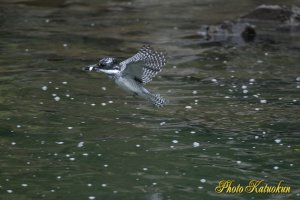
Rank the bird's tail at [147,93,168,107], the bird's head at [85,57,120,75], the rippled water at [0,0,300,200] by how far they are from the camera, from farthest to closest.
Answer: the bird's tail at [147,93,168,107] < the bird's head at [85,57,120,75] < the rippled water at [0,0,300,200]

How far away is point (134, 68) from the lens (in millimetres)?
7660

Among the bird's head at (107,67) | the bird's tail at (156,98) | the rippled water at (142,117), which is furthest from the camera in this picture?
the bird's tail at (156,98)

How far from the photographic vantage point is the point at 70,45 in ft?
45.0

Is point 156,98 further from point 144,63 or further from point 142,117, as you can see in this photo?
point 142,117

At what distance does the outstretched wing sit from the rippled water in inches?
32.1

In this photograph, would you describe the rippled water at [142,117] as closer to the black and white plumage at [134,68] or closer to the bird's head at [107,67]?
the black and white plumage at [134,68]

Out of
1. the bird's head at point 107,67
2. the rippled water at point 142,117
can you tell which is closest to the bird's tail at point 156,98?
the rippled water at point 142,117

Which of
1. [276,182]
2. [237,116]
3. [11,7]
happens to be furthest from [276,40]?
[276,182]

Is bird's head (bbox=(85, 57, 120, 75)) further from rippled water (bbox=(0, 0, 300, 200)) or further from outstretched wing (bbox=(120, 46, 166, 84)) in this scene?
rippled water (bbox=(0, 0, 300, 200))

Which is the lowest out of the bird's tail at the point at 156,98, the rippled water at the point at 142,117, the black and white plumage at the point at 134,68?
the rippled water at the point at 142,117

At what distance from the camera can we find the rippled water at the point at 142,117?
23.0 ft

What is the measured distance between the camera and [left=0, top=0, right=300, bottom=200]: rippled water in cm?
702

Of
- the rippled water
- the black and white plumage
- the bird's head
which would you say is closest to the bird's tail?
the black and white plumage

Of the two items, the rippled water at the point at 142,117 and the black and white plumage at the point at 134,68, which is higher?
the black and white plumage at the point at 134,68
